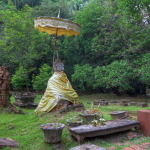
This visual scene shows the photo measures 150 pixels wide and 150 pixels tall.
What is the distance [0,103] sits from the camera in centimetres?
812

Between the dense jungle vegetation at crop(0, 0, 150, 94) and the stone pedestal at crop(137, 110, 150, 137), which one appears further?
the dense jungle vegetation at crop(0, 0, 150, 94)

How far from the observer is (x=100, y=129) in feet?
16.4

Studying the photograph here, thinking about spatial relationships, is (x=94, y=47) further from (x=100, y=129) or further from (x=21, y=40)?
(x=100, y=129)

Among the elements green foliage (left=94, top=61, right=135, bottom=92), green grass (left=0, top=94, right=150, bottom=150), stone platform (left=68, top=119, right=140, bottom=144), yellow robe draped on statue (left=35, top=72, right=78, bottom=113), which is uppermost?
green foliage (left=94, top=61, right=135, bottom=92)

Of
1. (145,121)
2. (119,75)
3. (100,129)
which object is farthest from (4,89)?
(119,75)

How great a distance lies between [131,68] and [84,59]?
7.32m

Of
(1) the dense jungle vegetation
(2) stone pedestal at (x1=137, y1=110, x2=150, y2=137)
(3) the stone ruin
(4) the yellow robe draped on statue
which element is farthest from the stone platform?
(1) the dense jungle vegetation

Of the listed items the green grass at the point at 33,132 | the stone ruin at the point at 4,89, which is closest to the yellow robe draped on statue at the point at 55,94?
the green grass at the point at 33,132

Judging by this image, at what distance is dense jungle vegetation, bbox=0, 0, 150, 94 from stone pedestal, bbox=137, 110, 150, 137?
5100 millimetres

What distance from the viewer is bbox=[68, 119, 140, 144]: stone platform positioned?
15.8 feet

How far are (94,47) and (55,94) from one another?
979 cm

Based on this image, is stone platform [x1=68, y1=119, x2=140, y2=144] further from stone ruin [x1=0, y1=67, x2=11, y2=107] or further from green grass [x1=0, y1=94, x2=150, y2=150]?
stone ruin [x1=0, y1=67, x2=11, y2=107]

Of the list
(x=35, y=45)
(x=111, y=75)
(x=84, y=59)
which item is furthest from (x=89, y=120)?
(x=84, y=59)

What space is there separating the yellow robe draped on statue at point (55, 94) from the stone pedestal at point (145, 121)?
10.4 feet
